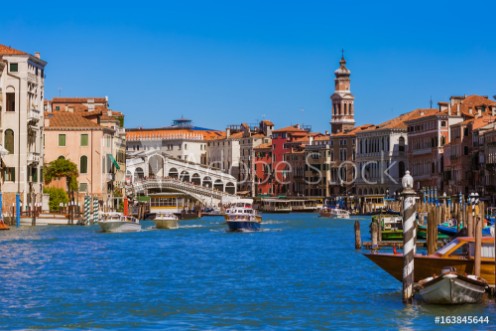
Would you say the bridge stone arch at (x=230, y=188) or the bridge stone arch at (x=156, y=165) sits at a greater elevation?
the bridge stone arch at (x=156, y=165)

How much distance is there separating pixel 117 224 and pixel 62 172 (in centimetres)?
1449

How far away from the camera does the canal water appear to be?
21969 millimetres

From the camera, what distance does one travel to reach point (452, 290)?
2239cm

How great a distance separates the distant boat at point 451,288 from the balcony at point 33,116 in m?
38.9

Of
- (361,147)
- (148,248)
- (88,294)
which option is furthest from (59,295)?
(361,147)

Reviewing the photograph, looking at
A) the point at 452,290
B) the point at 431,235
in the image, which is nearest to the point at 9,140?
the point at 431,235

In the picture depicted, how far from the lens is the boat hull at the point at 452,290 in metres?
22.4

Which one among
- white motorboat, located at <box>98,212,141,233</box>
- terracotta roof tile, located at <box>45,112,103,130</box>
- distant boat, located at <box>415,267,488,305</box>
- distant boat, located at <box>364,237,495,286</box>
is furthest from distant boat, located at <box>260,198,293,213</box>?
distant boat, located at <box>415,267,488,305</box>

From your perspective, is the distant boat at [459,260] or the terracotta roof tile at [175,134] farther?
the terracotta roof tile at [175,134]

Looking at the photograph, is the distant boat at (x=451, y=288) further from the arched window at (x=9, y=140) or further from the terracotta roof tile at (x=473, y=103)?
the terracotta roof tile at (x=473, y=103)

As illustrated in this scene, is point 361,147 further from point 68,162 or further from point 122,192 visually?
point 68,162

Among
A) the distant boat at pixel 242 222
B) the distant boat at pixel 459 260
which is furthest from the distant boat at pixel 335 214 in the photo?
the distant boat at pixel 459 260

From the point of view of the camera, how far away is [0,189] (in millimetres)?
57781

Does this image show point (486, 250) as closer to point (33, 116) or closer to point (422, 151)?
point (33, 116)
